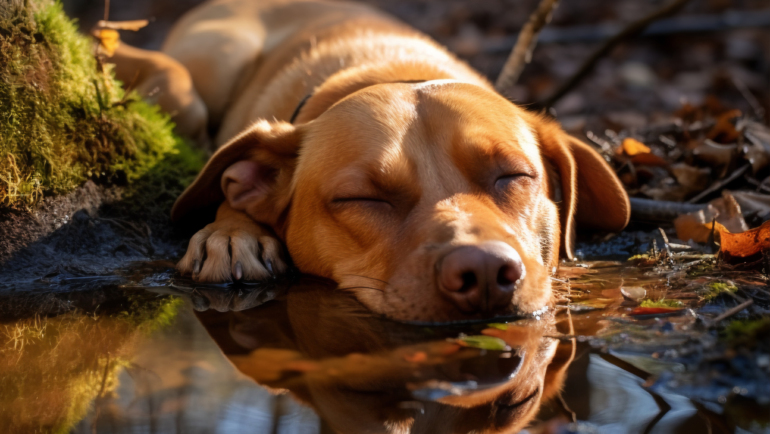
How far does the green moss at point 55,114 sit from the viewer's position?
115 inches

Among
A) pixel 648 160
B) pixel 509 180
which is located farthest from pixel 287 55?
pixel 509 180

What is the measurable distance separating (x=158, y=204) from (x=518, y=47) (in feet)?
9.81

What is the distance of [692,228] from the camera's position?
10.8ft

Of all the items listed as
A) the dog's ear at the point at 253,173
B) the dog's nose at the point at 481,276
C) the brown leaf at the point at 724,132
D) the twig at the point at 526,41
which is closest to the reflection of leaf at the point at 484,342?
the dog's nose at the point at 481,276

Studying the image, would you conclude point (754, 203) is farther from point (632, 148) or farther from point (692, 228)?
point (632, 148)

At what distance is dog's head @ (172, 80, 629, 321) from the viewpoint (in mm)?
2293

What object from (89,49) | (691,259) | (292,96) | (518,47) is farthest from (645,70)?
(89,49)

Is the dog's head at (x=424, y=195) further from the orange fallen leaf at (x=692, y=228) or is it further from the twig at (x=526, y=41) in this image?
the twig at (x=526, y=41)

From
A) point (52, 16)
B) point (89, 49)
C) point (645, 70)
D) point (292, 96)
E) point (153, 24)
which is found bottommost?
point (153, 24)

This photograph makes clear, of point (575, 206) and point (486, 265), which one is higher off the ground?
point (486, 265)

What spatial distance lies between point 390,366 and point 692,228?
2.02 meters

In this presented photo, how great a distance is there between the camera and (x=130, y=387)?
1.74 meters

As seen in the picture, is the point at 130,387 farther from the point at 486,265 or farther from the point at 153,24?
the point at 153,24

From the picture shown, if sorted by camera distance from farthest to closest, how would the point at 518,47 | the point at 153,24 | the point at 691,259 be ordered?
the point at 153,24
the point at 518,47
the point at 691,259
